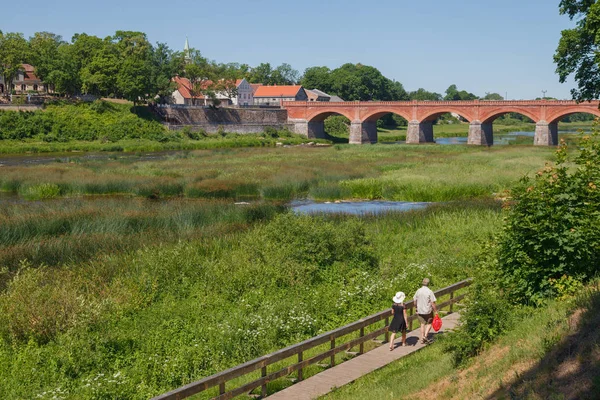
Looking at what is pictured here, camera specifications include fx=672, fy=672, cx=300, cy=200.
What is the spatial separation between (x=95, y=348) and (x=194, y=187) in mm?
25774

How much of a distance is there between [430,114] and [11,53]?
56.3m

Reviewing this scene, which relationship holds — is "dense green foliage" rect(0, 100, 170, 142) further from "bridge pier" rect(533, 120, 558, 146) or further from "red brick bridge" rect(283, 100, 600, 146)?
"bridge pier" rect(533, 120, 558, 146)

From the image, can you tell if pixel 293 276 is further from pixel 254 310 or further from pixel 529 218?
pixel 529 218

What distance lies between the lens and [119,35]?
4205 inches

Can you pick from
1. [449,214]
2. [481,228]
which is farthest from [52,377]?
[449,214]

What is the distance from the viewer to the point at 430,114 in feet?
301

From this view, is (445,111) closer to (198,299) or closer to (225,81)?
(225,81)

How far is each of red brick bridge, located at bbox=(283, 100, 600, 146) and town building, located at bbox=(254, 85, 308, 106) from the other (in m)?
31.9

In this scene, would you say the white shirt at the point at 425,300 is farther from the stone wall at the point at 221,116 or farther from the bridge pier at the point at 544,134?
the stone wall at the point at 221,116

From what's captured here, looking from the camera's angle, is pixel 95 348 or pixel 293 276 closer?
pixel 95 348

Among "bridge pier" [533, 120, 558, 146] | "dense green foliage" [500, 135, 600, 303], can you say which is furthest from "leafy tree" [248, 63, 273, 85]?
"dense green foliage" [500, 135, 600, 303]

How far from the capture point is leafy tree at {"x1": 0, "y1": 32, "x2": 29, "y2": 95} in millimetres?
87500

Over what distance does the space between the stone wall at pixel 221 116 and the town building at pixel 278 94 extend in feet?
107

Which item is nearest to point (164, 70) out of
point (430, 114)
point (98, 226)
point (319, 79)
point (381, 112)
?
point (381, 112)
